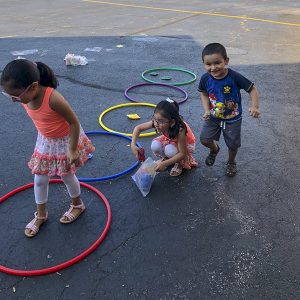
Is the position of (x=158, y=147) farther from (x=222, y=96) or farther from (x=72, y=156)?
(x=72, y=156)

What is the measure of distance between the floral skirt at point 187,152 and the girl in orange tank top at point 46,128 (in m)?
1.06

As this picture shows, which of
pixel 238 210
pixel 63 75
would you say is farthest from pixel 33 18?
pixel 238 210

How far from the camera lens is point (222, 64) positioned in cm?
335

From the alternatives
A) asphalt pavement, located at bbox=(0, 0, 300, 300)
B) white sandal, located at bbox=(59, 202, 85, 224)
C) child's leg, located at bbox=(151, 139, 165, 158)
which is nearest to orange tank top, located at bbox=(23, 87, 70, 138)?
white sandal, located at bbox=(59, 202, 85, 224)

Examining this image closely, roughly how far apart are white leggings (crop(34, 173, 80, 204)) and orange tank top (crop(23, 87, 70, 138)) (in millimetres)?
424

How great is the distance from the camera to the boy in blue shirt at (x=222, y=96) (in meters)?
3.35

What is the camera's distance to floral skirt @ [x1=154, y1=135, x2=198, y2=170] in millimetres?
3933

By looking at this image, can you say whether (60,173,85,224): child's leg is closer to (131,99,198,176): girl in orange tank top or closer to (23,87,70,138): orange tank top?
(23,87,70,138): orange tank top

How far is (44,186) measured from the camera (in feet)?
10.2

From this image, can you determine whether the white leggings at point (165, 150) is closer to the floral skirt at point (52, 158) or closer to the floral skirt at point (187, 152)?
the floral skirt at point (187, 152)

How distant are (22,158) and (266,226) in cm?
306

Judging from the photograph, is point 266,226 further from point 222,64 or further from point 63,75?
point 63,75

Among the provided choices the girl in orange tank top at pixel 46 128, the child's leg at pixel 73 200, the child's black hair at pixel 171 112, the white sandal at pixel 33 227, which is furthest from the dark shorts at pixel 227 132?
the white sandal at pixel 33 227

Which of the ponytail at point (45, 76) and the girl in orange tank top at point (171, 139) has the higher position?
the ponytail at point (45, 76)
